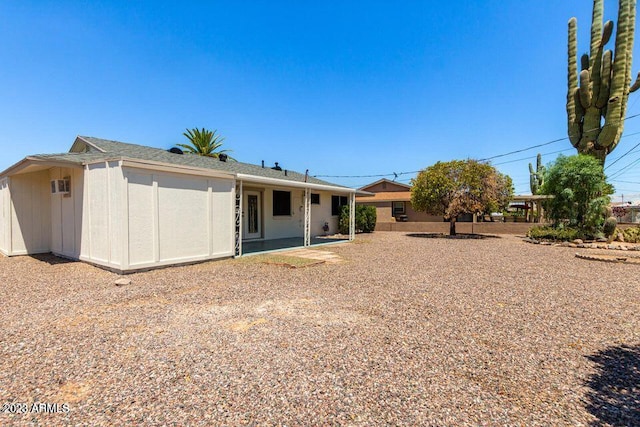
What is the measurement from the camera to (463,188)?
1597 cm

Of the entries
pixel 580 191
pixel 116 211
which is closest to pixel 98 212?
pixel 116 211

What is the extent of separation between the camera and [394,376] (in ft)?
8.76

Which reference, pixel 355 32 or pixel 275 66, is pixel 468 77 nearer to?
pixel 355 32

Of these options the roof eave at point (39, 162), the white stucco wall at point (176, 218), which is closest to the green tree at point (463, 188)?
the white stucco wall at point (176, 218)

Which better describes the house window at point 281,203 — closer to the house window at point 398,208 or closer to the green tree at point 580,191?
the green tree at point 580,191

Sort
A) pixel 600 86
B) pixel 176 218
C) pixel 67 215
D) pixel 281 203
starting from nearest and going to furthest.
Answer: pixel 176 218
pixel 67 215
pixel 281 203
pixel 600 86

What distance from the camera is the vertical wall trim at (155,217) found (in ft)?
22.9

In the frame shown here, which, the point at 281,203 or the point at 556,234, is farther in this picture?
the point at 281,203

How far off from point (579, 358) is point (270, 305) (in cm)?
381

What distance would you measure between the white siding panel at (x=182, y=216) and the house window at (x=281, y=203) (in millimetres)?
5687

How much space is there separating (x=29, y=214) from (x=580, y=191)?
2164cm

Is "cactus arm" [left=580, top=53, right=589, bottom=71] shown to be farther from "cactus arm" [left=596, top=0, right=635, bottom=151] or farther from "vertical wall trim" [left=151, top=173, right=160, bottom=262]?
"vertical wall trim" [left=151, top=173, right=160, bottom=262]

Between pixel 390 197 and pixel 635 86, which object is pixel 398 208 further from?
pixel 635 86

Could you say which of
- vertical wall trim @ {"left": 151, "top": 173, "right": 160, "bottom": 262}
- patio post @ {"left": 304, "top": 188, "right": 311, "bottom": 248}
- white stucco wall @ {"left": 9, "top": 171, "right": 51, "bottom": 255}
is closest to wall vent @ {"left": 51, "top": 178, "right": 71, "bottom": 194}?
white stucco wall @ {"left": 9, "top": 171, "right": 51, "bottom": 255}
